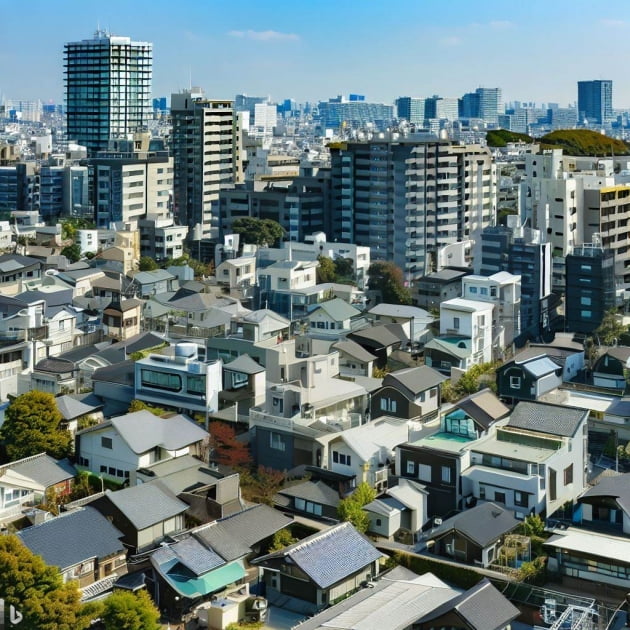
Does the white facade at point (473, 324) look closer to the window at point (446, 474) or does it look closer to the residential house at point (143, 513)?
the window at point (446, 474)

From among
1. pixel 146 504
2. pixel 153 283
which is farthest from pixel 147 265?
pixel 146 504

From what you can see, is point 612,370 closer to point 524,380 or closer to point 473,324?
point 524,380

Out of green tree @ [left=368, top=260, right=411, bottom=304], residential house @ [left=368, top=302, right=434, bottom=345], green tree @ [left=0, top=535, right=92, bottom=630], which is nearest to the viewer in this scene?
green tree @ [left=0, top=535, right=92, bottom=630]

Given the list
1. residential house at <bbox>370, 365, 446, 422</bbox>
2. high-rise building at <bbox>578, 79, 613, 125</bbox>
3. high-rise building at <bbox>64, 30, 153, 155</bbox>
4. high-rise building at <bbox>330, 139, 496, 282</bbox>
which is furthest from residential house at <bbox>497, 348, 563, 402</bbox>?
high-rise building at <bbox>578, 79, 613, 125</bbox>

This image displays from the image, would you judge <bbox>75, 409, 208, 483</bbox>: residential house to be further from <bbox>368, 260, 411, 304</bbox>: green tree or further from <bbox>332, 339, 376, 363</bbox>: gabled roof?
<bbox>368, 260, 411, 304</bbox>: green tree

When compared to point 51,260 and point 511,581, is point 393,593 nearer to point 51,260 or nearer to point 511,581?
point 511,581

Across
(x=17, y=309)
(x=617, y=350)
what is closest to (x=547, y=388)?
(x=617, y=350)
